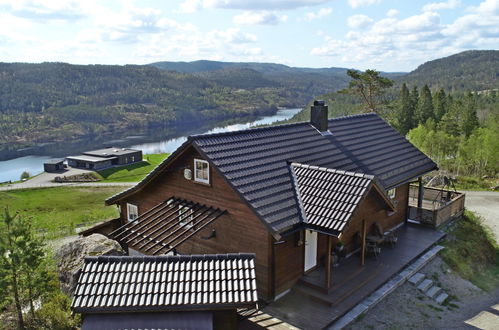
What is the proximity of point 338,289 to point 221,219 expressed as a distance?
4031 millimetres

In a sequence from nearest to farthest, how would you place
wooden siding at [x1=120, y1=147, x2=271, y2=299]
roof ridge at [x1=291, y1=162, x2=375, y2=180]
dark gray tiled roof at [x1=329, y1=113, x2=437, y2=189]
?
wooden siding at [x1=120, y1=147, x2=271, y2=299] → roof ridge at [x1=291, y1=162, x2=375, y2=180] → dark gray tiled roof at [x1=329, y1=113, x2=437, y2=189]

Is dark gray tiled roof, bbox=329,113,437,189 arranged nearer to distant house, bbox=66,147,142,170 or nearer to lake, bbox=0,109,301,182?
distant house, bbox=66,147,142,170

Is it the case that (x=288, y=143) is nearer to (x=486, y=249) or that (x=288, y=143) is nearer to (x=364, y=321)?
(x=364, y=321)

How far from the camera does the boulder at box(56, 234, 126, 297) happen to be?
1159 cm

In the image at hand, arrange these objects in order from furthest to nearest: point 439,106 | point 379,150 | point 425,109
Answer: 1. point 439,106
2. point 425,109
3. point 379,150

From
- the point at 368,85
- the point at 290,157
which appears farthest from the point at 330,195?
the point at 368,85

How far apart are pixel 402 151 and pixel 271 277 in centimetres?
1013

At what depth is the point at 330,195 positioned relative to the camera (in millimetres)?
11453

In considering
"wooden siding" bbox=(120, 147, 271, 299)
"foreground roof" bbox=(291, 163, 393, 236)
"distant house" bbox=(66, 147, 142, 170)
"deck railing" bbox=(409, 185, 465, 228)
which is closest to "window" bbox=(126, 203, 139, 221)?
"wooden siding" bbox=(120, 147, 271, 299)

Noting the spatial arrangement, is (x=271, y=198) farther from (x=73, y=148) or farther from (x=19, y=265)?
(x=73, y=148)

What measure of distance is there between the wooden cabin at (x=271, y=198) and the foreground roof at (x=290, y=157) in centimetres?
4

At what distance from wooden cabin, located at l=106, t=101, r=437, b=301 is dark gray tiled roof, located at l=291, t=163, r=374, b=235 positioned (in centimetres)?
3

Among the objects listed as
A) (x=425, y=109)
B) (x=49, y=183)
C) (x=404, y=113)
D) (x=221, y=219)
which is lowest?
(x=49, y=183)

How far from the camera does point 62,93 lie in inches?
6757
